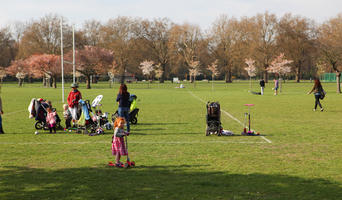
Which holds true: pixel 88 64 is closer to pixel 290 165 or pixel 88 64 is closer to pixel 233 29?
pixel 233 29

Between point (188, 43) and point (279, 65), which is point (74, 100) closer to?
point (279, 65)

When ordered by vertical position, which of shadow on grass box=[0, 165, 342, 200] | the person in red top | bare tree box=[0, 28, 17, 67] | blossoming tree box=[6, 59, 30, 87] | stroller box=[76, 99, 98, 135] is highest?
bare tree box=[0, 28, 17, 67]

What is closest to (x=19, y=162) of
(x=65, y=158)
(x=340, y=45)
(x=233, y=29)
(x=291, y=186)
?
(x=65, y=158)

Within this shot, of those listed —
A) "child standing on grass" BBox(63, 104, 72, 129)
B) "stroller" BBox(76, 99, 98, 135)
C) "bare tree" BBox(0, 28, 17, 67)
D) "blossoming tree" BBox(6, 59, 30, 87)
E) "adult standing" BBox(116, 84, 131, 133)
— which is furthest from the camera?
"bare tree" BBox(0, 28, 17, 67)

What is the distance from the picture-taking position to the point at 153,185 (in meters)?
6.37

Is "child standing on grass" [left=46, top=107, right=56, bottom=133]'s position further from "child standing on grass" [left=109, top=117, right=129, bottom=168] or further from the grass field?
"child standing on grass" [left=109, top=117, right=129, bottom=168]

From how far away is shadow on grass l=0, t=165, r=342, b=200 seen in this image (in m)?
5.81

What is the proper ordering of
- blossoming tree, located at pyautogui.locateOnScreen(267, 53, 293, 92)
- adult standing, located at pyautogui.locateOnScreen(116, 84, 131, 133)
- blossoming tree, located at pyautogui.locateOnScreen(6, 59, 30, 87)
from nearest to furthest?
adult standing, located at pyautogui.locateOnScreen(116, 84, 131, 133), blossoming tree, located at pyautogui.locateOnScreen(6, 59, 30, 87), blossoming tree, located at pyautogui.locateOnScreen(267, 53, 293, 92)

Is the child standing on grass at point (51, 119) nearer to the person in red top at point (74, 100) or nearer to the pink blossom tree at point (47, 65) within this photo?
the person in red top at point (74, 100)

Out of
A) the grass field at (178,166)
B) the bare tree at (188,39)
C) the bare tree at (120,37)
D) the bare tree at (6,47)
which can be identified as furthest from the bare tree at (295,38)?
the grass field at (178,166)

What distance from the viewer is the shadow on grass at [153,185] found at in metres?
5.81

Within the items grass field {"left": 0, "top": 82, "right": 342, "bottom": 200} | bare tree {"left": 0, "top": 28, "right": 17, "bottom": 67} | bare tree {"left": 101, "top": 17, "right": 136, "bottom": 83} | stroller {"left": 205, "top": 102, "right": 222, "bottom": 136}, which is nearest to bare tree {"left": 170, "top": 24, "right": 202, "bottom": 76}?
bare tree {"left": 101, "top": 17, "right": 136, "bottom": 83}

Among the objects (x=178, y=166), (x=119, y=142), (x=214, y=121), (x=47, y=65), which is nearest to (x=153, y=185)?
(x=178, y=166)

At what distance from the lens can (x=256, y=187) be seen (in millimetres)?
6207
